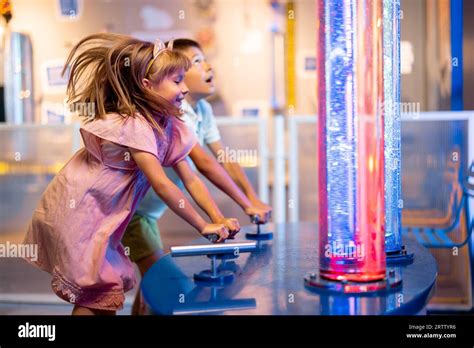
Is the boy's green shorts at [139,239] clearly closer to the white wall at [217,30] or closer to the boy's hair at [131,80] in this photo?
the boy's hair at [131,80]

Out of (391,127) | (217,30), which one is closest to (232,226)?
(391,127)

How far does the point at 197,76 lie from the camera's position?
5.91 ft

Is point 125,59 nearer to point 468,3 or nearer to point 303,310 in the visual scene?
point 303,310

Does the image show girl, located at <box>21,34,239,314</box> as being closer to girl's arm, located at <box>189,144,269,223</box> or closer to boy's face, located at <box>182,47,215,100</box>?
girl's arm, located at <box>189,144,269,223</box>

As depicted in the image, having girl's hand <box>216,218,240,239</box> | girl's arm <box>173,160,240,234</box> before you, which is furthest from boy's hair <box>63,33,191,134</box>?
girl's hand <box>216,218,240,239</box>

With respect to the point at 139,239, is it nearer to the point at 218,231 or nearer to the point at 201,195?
the point at 201,195

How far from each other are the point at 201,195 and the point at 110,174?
0.17 metres

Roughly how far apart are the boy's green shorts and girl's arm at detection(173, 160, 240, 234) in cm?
59

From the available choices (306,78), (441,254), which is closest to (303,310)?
(441,254)

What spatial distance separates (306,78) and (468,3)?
7.35 feet

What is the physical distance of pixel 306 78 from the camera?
14.0 ft

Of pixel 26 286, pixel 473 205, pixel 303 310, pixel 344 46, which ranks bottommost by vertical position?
pixel 26 286

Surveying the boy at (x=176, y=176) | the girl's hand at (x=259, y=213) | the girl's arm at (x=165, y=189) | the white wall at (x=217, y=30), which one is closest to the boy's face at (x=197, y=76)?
the boy at (x=176, y=176)

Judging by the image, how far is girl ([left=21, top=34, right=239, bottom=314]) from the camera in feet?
4.20
